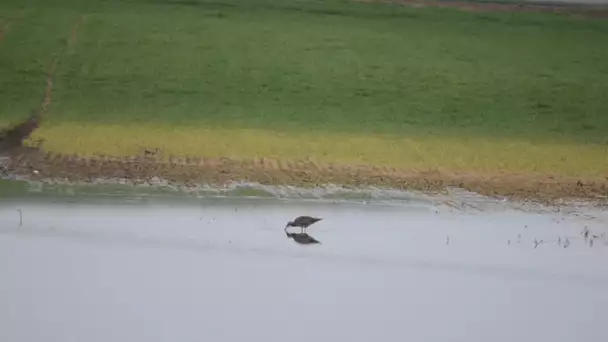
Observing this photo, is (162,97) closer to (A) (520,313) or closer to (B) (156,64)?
(B) (156,64)

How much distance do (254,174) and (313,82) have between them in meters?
0.29

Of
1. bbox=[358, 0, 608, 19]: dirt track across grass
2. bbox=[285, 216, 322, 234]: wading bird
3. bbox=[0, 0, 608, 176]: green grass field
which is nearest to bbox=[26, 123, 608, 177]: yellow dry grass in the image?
bbox=[0, 0, 608, 176]: green grass field

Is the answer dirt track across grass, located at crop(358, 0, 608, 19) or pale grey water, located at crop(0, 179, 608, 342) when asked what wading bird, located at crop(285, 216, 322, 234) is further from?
dirt track across grass, located at crop(358, 0, 608, 19)

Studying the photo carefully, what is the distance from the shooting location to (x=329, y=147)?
6.16ft

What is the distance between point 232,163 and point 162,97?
0.24 m

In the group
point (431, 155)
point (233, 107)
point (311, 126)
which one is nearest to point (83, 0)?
point (233, 107)

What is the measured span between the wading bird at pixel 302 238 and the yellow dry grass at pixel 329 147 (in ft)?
0.60

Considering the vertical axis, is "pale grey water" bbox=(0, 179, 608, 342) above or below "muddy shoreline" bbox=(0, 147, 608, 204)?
below

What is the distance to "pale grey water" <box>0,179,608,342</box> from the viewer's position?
1.74m

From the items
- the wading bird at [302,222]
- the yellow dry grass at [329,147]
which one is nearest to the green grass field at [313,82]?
the yellow dry grass at [329,147]

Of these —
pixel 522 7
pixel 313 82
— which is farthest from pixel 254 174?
pixel 522 7

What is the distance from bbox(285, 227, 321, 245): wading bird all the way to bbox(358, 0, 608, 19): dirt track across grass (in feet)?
2.27

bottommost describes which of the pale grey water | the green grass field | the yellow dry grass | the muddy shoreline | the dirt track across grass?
the pale grey water

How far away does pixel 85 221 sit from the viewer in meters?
1.79
